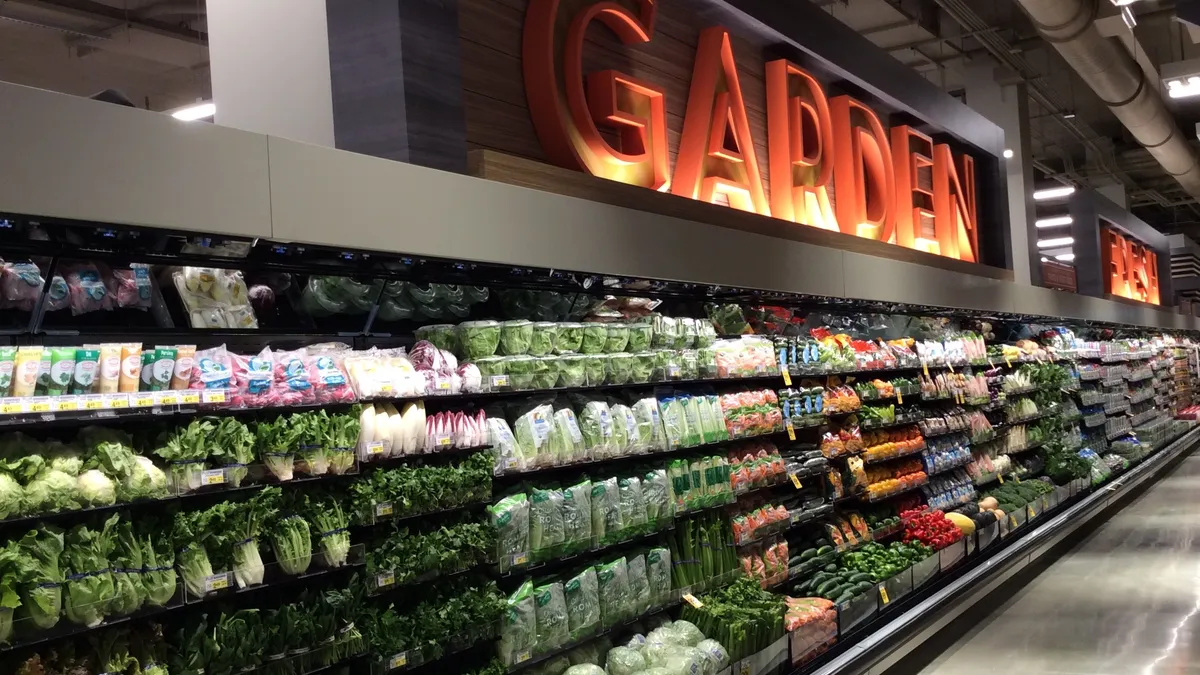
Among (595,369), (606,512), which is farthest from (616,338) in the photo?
(606,512)

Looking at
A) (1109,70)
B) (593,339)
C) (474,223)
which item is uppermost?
(1109,70)

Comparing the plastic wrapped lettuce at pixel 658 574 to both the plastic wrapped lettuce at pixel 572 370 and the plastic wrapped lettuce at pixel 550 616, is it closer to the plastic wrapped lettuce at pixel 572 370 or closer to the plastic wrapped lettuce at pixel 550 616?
the plastic wrapped lettuce at pixel 550 616

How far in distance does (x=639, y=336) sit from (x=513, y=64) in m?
1.33

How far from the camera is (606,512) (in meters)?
3.99

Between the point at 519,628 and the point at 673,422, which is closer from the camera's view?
the point at 519,628

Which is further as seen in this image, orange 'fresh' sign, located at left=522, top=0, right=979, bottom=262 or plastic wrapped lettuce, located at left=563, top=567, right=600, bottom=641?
orange 'fresh' sign, located at left=522, top=0, right=979, bottom=262

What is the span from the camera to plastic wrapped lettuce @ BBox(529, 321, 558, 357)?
381 cm

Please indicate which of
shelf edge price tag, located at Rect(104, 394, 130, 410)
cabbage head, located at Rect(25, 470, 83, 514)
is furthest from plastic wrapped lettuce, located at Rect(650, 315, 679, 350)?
cabbage head, located at Rect(25, 470, 83, 514)

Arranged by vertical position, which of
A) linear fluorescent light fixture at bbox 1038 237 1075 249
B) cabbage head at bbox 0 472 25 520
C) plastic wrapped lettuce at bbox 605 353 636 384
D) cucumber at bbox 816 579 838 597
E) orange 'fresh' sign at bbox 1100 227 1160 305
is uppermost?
linear fluorescent light fixture at bbox 1038 237 1075 249

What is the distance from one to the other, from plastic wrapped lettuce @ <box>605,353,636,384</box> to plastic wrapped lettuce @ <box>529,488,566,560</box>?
59 centimetres

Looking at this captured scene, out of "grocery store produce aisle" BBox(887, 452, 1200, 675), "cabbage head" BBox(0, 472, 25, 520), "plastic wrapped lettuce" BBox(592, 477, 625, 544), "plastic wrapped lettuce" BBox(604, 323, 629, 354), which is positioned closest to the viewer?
"cabbage head" BBox(0, 472, 25, 520)

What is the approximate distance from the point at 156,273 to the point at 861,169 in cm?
536

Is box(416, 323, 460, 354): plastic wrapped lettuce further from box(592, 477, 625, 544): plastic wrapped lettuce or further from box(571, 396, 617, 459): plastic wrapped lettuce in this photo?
box(592, 477, 625, 544): plastic wrapped lettuce

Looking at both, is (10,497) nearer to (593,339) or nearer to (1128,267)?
(593,339)
